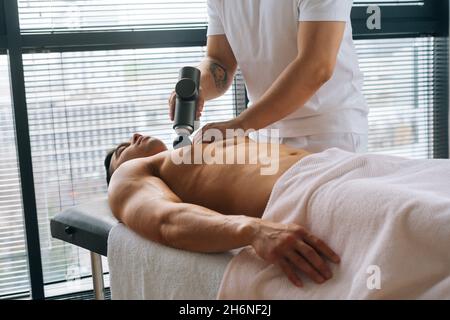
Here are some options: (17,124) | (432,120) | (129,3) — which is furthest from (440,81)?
(17,124)

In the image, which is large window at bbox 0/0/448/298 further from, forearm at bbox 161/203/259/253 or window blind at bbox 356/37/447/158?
forearm at bbox 161/203/259/253

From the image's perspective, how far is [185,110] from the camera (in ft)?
5.95

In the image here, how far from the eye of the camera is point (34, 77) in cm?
259

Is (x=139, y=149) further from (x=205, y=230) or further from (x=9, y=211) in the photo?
(x=9, y=211)

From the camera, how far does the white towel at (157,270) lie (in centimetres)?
131

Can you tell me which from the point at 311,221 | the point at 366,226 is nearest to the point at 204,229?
the point at 311,221

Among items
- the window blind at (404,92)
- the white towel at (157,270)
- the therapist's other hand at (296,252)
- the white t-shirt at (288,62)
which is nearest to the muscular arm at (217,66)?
the white t-shirt at (288,62)

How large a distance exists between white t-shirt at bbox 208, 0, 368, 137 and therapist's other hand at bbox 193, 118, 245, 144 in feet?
0.98

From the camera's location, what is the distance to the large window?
101 inches

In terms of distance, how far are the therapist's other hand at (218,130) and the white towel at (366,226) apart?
0.33m

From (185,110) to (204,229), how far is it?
21.6 inches

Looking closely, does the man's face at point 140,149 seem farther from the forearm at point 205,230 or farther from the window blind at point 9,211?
the window blind at point 9,211

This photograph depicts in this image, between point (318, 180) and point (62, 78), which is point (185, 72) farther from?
point (62, 78)
